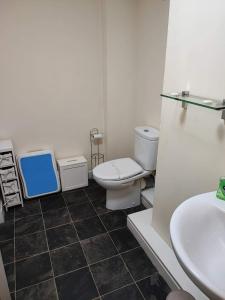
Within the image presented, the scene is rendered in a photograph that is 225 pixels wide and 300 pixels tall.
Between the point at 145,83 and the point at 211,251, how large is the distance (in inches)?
68.3

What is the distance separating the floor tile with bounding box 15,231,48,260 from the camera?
172 cm

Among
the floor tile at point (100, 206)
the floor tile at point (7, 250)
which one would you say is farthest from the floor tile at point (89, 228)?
the floor tile at point (7, 250)

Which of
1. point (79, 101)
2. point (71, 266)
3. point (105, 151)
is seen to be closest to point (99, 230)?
point (71, 266)

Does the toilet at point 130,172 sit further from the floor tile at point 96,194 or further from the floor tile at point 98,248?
the floor tile at point 98,248

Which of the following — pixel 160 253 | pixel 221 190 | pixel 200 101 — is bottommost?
pixel 160 253

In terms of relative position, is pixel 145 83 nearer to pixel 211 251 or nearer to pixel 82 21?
pixel 82 21

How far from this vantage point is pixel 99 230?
194 cm

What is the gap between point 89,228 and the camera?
1968 millimetres

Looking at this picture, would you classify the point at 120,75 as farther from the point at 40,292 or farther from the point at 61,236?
the point at 40,292

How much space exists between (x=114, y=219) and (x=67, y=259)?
0.57 meters

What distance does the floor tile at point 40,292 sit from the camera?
4.62ft

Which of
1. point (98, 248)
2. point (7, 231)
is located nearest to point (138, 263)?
point (98, 248)

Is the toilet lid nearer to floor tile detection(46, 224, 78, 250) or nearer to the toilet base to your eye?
the toilet base

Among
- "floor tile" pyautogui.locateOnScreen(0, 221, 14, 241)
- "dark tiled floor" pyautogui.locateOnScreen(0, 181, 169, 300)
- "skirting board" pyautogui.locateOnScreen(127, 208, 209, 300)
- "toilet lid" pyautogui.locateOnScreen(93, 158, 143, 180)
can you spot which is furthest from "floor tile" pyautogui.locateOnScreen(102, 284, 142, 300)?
"floor tile" pyautogui.locateOnScreen(0, 221, 14, 241)
